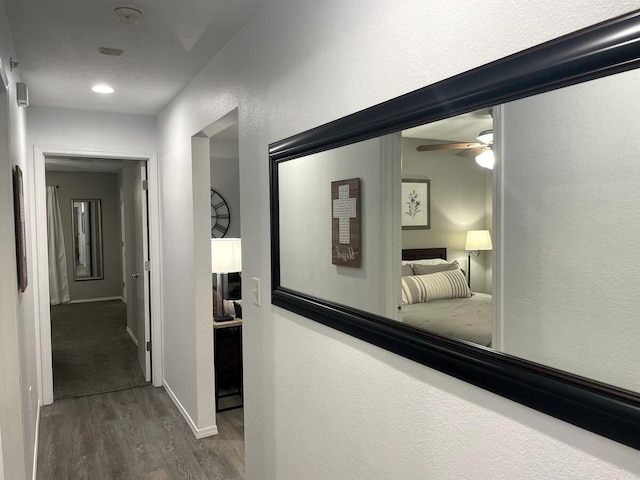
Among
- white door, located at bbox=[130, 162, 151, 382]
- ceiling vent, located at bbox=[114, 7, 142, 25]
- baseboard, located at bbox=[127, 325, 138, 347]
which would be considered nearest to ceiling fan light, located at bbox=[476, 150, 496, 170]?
ceiling vent, located at bbox=[114, 7, 142, 25]

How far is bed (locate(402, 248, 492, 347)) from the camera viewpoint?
112cm

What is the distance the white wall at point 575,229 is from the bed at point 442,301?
0.26ft

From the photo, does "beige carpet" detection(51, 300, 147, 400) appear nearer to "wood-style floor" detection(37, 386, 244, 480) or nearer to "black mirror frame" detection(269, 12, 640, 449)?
"wood-style floor" detection(37, 386, 244, 480)

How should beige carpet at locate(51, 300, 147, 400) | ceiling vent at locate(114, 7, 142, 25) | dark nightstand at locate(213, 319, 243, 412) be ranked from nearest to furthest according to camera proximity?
ceiling vent at locate(114, 7, 142, 25), dark nightstand at locate(213, 319, 243, 412), beige carpet at locate(51, 300, 147, 400)

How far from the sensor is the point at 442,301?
124 cm

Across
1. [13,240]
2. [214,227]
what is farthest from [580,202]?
[214,227]

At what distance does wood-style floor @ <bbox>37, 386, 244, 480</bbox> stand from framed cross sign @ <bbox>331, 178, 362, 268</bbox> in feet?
5.91

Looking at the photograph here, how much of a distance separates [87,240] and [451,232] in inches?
357

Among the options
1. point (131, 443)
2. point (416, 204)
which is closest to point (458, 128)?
point (416, 204)

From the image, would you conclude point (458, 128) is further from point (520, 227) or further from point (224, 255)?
point (224, 255)

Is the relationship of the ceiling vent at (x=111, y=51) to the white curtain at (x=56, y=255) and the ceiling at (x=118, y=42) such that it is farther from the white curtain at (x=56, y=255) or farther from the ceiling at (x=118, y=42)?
the white curtain at (x=56, y=255)

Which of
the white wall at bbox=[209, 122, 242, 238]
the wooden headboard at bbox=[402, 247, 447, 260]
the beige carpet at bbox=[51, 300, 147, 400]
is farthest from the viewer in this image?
the white wall at bbox=[209, 122, 242, 238]

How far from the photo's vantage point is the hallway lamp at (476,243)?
1091 millimetres

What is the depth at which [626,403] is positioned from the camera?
0.81 m
